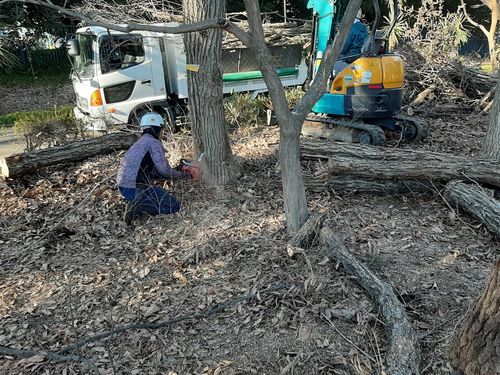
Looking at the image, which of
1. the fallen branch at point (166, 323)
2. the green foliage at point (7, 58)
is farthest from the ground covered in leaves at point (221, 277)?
the green foliage at point (7, 58)

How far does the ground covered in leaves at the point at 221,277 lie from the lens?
10.5 ft

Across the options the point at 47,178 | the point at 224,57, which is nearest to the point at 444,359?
the point at 47,178

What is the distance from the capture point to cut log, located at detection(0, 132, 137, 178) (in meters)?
6.06

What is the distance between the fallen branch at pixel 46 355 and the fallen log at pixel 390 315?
198 centimetres

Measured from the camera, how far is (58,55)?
21281mm

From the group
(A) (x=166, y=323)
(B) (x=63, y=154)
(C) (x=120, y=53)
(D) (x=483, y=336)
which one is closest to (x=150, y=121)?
(B) (x=63, y=154)

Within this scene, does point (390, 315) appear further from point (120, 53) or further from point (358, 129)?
point (120, 53)

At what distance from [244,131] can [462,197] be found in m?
4.35

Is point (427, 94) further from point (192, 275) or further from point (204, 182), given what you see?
point (192, 275)

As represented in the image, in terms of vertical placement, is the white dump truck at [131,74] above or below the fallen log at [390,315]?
above

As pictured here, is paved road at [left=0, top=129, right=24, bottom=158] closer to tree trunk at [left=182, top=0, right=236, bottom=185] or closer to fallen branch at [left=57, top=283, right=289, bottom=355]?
tree trunk at [left=182, top=0, right=236, bottom=185]

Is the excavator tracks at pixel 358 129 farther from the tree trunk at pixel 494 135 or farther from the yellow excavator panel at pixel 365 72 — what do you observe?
the tree trunk at pixel 494 135

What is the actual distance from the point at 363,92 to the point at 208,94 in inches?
119

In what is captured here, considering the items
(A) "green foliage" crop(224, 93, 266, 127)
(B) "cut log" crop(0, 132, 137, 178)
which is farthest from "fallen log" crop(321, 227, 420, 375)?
(A) "green foliage" crop(224, 93, 266, 127)
